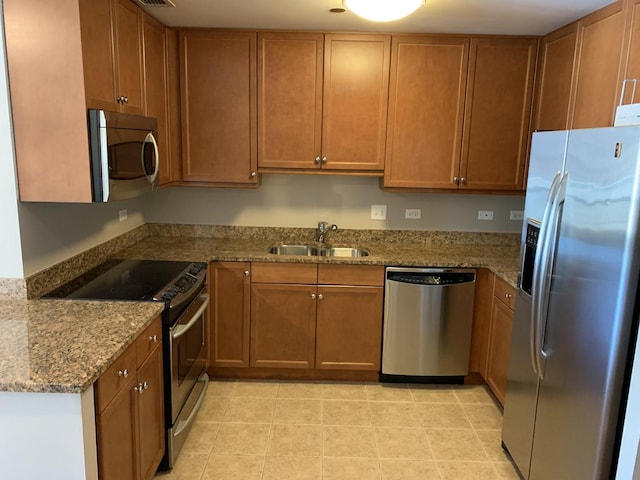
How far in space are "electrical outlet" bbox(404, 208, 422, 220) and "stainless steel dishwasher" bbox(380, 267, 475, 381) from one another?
2.09 feet

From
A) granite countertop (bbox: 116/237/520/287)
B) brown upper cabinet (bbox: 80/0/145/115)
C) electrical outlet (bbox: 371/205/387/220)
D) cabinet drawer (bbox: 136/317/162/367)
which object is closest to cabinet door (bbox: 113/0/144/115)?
brown upper cabinet (bbox: 80/0/145/115)

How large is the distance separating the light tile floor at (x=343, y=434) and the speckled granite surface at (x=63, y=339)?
0.93 m

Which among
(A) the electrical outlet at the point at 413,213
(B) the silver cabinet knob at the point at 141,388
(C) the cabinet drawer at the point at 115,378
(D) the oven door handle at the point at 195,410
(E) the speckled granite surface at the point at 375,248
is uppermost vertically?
(A) the electrical outlet at the point at 413,213

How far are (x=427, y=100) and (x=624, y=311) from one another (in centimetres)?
196

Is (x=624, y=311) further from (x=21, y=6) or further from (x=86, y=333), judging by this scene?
(x=21, y=6)

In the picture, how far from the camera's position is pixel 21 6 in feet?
6.09

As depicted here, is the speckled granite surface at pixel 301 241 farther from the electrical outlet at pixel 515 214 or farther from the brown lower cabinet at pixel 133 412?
the brown lower cabinet at pixel 133 412

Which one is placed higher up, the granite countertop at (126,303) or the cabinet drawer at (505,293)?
the granite countertop at (126,303)

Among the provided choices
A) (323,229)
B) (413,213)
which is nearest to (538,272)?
(413,213)

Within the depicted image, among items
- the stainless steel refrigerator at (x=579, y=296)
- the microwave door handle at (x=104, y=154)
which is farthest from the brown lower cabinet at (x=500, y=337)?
the microwave door handle at (x=104, y=154)

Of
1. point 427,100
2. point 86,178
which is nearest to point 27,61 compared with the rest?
point 86,178

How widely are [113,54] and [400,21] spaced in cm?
161

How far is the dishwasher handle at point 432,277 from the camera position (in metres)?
3.07

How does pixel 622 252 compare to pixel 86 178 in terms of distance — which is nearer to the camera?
pixel 622 252
